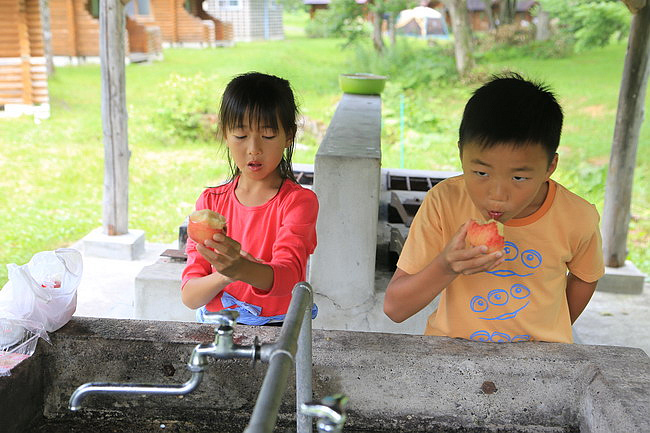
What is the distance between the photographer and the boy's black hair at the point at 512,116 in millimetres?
1597

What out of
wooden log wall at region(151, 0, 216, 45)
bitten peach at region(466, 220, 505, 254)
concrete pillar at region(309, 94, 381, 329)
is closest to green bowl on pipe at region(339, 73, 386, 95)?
concrete pillar at region(309, 94, 381, 329)

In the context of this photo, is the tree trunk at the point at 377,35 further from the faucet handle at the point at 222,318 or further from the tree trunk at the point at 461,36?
the faucet handle at the point at 222,318

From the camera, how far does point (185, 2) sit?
25.3 metres

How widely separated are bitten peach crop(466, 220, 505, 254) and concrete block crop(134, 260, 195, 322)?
222cm

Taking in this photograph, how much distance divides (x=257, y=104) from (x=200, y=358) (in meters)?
0.95

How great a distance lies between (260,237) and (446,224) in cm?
56

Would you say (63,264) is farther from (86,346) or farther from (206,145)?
(206,145)

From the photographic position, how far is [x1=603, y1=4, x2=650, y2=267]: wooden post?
524cm

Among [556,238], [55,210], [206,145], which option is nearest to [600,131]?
[206,145]

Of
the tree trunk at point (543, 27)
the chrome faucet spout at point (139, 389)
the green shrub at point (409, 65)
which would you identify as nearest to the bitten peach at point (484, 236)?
the chrome faucet spout at point (139, 389)

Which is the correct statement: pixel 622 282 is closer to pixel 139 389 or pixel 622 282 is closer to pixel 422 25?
pixel 139 389

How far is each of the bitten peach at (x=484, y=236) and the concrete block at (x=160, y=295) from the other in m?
2.22

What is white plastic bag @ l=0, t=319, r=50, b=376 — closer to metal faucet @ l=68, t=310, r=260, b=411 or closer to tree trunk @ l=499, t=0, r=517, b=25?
metal faucet @ l=68, t=310, r=260, b=411

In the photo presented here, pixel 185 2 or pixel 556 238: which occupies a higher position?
pixel 185 2
